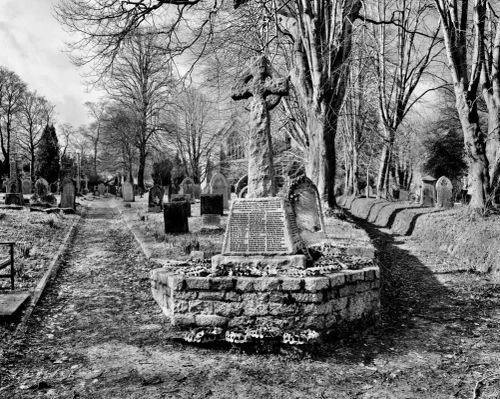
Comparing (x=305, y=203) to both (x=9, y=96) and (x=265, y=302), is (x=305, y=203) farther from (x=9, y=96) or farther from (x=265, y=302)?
(x=9, y=96)

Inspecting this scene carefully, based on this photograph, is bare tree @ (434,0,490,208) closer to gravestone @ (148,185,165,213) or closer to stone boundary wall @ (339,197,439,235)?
stone boundary wall @ (339,197,439,235)

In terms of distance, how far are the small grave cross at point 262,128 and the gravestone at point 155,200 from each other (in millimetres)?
15135

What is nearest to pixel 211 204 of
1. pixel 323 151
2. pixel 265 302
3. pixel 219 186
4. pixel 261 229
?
pixel 323 151

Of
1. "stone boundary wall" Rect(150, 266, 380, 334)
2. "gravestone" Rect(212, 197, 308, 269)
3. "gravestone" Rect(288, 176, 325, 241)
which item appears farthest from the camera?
"gravestone" Rect(288, 176, 325, 241)

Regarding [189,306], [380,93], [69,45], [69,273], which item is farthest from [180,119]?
[189,306]

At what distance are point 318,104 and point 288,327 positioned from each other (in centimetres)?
1119

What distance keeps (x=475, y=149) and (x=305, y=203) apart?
4791 millimetres

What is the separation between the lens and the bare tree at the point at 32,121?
2162 inches

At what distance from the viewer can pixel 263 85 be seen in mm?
7215

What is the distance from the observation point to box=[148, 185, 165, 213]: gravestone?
21.8 m

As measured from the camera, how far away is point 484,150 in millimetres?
11539

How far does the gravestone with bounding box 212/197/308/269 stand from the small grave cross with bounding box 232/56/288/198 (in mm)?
507

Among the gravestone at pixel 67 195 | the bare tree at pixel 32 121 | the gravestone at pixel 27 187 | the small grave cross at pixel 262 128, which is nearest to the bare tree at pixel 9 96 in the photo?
the bare tree at pixel 32 121

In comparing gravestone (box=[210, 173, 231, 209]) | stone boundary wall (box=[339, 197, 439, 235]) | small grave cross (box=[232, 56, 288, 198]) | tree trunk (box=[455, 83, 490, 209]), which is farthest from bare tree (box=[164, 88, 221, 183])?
small grave cross (box=[232, 56, 288, 198])
